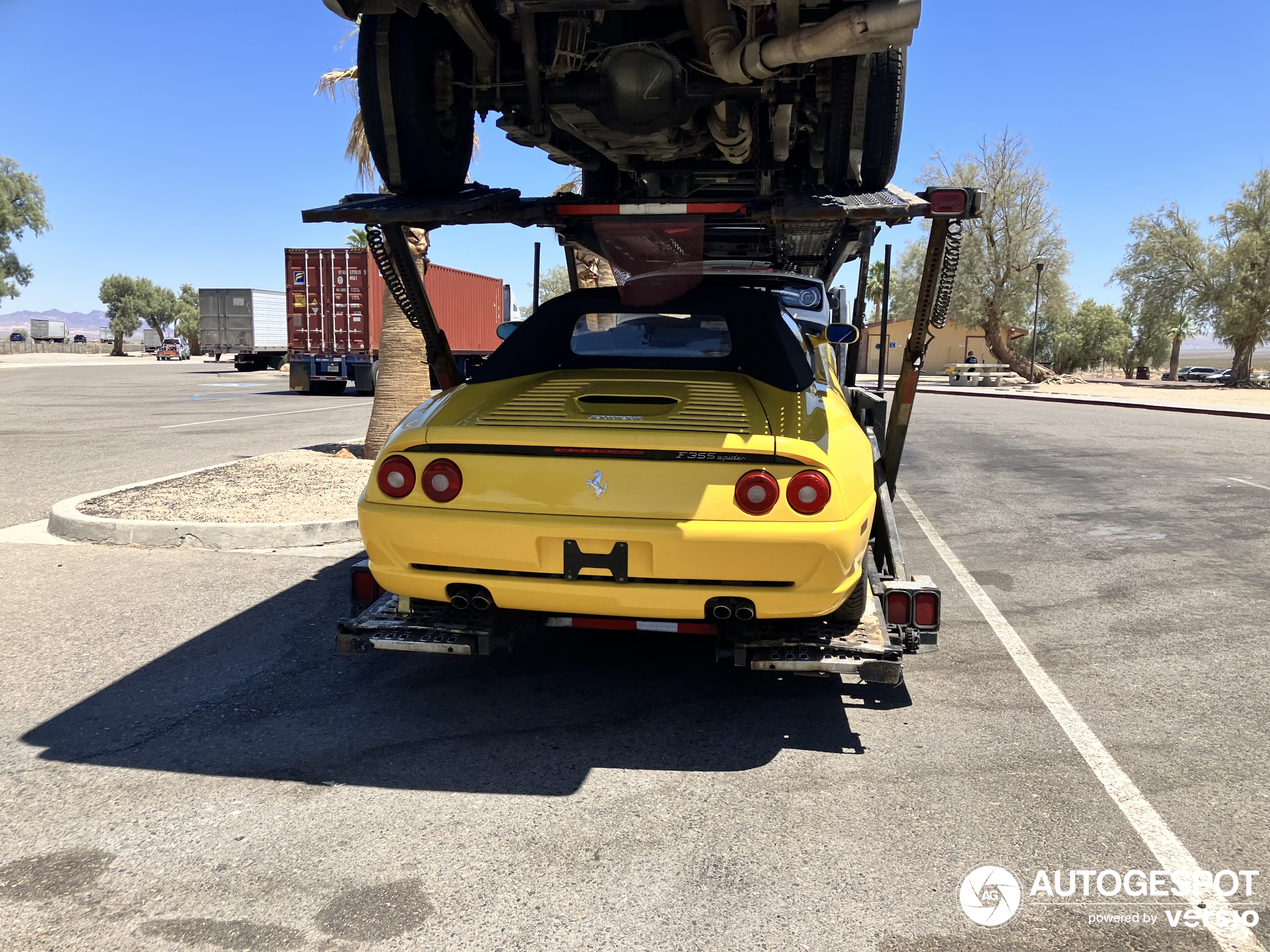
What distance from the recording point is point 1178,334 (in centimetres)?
5484

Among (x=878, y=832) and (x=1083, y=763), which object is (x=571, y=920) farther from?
(x=1083, y=763)

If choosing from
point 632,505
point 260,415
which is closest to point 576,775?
point 632,505

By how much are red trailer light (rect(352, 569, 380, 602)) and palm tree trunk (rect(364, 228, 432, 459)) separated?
628 cm

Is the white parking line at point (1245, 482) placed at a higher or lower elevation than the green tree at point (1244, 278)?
lower

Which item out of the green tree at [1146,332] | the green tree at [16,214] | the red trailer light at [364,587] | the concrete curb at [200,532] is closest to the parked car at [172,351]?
the green tree at [16,214]

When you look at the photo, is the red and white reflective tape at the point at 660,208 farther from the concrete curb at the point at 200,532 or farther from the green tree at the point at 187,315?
the green tree at the point at 187,315

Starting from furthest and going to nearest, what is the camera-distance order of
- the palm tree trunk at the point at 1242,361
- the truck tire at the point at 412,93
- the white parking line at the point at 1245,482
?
1. the palm tree trunk at the point at 1242,361
2. the white parking line at the point at 1245,482
3. the truck tire at the point at 412,93

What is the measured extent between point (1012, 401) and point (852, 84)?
26588 mm

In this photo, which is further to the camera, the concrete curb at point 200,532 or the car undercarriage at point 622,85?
the concrete curb at point 200,532

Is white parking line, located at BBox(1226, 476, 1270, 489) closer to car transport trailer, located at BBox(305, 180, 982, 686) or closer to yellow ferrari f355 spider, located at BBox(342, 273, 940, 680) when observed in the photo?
car transport trailer, located at BBox(305, 180, 982, 686)

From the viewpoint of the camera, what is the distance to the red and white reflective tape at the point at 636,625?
3.49 metres

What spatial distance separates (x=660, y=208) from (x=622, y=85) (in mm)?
900

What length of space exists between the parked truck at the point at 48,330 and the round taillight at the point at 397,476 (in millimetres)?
109766

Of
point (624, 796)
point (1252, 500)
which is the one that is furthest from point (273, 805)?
point (1252, 500)
